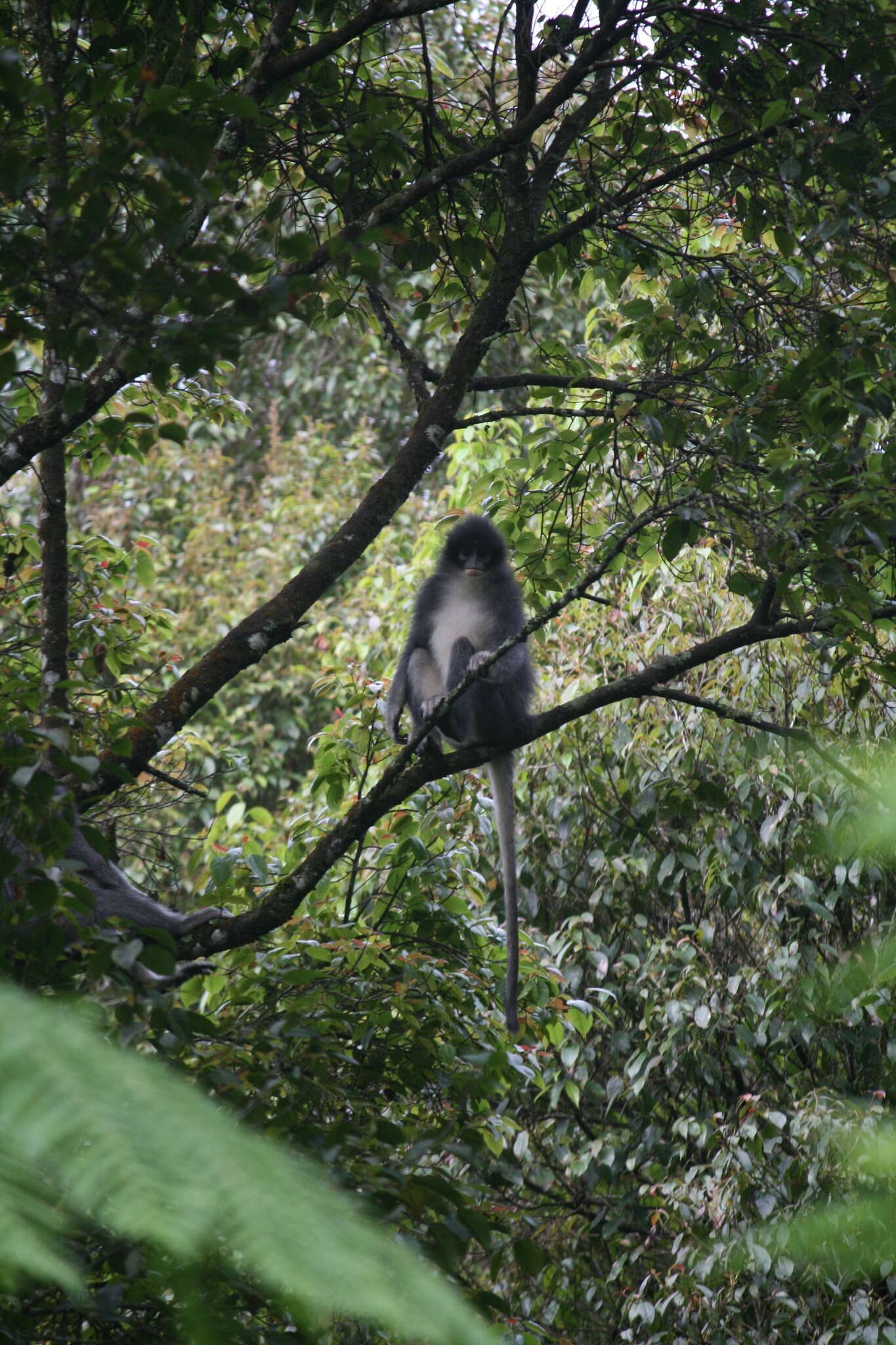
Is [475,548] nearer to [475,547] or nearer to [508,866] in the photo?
[475,547]

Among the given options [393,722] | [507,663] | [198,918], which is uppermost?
[507,663]

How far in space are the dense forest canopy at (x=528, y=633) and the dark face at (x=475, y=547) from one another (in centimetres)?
22

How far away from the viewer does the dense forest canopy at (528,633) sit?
5.59 feet

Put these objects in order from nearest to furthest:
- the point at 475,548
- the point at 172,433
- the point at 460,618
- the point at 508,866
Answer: the point at 172,433, the point at 508,866, the point at 475,548, the point at 460,618

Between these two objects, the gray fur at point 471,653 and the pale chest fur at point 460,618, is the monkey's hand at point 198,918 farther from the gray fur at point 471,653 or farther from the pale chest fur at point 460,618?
the pale chest fur at point 460,618

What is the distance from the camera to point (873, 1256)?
1.58 feet

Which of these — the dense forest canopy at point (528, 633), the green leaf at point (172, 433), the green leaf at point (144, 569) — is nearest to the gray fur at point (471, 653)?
the dense forest canopy at point (528, 633)

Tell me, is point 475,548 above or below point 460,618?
above

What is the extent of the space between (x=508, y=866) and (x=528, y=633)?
4.59 ft

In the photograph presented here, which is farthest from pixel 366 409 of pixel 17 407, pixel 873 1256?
pixel 873 1256

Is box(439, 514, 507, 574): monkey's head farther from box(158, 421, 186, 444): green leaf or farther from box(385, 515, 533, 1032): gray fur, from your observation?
box(158, 421, 186, 444): green leaf

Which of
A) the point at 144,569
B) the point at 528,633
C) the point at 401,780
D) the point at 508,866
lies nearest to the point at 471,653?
the point at 508,866

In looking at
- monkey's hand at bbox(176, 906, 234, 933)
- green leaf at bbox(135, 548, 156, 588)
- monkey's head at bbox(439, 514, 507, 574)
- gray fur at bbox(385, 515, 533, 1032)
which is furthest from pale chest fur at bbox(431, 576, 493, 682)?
monkey's hand at bbox(176, 906, 234, 933)

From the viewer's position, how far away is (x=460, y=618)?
195 inches
